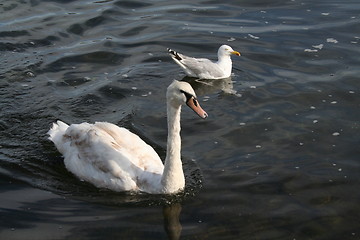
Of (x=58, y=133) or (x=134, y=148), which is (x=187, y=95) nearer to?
(x=134, y=148)

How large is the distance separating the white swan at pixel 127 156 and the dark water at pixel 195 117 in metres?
0.19

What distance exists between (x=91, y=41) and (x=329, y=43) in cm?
650

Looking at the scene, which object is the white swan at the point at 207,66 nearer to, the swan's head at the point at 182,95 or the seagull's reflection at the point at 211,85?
the seagull's reflection at the point at 211,85

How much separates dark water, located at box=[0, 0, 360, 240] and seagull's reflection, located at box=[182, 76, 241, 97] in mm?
63

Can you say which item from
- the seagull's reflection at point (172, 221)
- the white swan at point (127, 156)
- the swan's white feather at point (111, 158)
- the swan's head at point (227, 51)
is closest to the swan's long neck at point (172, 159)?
the white swan at point (127, 156)

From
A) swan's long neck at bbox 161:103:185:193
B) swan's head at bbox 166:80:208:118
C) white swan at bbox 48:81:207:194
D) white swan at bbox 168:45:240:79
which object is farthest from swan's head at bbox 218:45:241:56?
swan's head at bbox 166:80:208:118

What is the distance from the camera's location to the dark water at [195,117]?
30.3 feet

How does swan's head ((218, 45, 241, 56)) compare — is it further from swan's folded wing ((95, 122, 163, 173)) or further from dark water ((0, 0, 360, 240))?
swan's folded wing ((95, 122, 163, 173))

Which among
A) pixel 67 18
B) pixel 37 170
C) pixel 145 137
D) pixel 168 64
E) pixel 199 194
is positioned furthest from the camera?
pixel 67 18

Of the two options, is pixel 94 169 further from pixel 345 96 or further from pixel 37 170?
pixel 345 96

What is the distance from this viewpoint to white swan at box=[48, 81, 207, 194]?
9523 mm

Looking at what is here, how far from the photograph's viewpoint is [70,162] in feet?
35.2

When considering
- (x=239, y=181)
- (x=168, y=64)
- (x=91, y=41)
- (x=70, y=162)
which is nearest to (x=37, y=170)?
(x=70, y=162)

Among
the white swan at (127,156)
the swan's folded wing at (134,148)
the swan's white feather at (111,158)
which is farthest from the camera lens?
the swan's folded wing at (134,148)
